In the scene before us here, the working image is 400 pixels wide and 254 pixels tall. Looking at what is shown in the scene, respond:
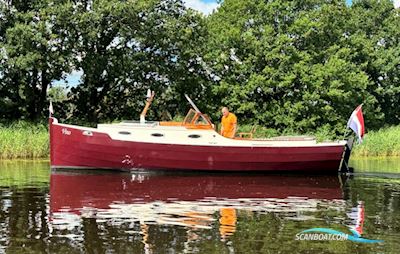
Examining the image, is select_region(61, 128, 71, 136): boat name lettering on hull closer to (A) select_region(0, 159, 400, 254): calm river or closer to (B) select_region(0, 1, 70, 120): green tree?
(A) select_region(0, 159, 400, 254): calm river

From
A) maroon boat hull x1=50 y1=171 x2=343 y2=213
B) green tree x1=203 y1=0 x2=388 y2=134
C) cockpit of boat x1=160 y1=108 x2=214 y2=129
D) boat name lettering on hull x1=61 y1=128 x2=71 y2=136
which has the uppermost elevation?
green tree x1=203 y1=0 x2=388 y2=134

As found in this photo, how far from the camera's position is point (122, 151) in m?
19.9

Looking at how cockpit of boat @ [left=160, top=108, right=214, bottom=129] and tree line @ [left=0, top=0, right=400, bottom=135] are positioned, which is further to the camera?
tree line @ [left=0, top=0, right=400, bottom=135]

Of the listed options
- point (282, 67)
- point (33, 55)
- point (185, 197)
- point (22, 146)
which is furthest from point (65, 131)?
point (282, 67)

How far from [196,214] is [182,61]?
26372mm

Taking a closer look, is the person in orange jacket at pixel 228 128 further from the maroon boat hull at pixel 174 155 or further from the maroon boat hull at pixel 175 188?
the maroon boat hull at pixel 175 188

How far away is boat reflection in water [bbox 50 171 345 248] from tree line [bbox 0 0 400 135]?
1553 centimetres

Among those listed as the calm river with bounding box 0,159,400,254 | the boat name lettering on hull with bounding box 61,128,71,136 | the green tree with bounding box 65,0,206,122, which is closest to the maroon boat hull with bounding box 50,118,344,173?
the boat name lettering on hull with bounding box 61,128,71,136

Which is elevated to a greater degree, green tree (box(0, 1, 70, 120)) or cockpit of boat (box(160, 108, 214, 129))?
green tree (box(0, 1, 70, 120))

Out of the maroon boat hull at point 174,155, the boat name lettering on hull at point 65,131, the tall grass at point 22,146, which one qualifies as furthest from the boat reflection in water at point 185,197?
the tall grass at point 22,146

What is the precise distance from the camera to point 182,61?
37.3 meters

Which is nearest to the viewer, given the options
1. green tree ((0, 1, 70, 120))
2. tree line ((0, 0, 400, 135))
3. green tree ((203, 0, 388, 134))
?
green tree ((0, 1, 70, 120))

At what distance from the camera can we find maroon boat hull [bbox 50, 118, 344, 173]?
19906 millimetres

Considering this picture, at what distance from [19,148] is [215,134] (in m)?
10.6
